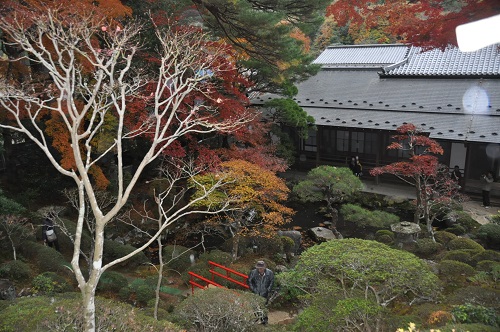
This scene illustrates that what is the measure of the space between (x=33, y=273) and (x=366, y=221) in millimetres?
9858

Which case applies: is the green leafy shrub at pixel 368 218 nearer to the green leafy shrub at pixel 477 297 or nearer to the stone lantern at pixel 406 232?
the stone lantern at pixel 406 232

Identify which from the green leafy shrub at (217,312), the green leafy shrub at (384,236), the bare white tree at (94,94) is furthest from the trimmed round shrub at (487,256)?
the green leafy shrub at (217,312)

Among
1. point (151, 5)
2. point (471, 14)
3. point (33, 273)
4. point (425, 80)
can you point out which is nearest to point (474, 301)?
point (471, 14)

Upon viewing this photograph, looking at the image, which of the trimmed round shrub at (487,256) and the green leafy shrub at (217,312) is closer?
the green leafy shrub at (217,312)

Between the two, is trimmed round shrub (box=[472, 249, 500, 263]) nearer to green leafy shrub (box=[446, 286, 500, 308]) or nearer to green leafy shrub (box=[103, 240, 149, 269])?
green leafy shrub (box=[446, 286, 500, 308])

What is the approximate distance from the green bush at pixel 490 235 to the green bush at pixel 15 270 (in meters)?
13.2

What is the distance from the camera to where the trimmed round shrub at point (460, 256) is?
10.9 metres

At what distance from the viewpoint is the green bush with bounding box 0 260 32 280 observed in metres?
9.57

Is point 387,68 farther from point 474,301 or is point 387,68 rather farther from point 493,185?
point 474,301

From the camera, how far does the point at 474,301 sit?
7176 millimetres

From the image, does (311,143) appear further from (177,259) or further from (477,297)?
(477,297)

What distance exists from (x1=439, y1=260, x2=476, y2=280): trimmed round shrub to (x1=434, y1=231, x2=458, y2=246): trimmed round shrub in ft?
9.21

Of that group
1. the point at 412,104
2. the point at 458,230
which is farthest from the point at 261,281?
the point at 412,104

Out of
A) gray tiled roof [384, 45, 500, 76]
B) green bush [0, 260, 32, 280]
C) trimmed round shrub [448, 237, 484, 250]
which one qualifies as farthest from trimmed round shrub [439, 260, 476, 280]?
gray tiled roof [384, 45, 500, 76]
